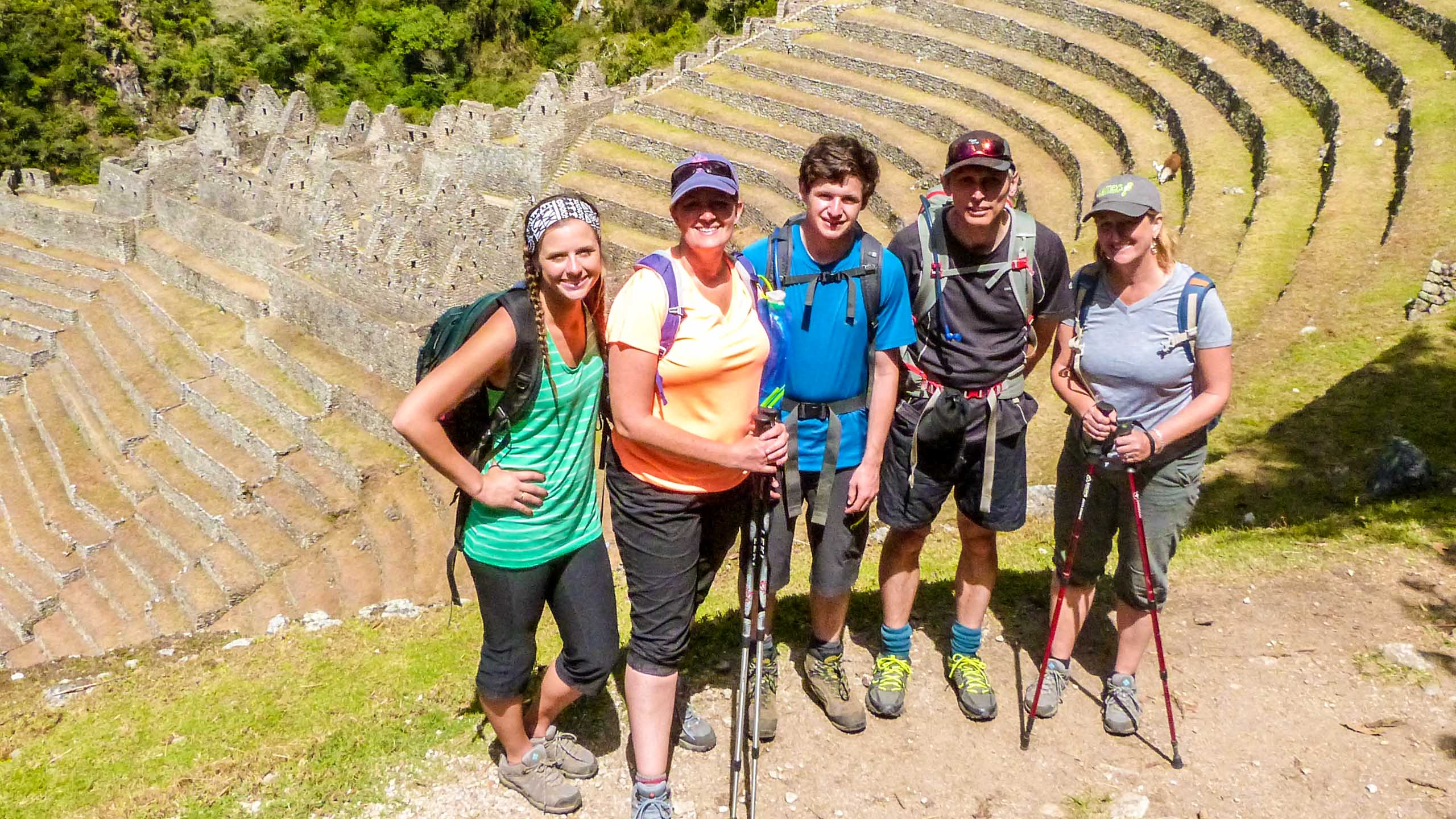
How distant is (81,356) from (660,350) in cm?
2086

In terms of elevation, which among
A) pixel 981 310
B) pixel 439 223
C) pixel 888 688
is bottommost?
pixel 439 223

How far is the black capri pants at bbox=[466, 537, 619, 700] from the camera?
3439 mm

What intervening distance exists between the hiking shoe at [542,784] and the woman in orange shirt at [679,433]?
0.27m

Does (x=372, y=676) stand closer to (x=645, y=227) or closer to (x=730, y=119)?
(x=645, y=227)

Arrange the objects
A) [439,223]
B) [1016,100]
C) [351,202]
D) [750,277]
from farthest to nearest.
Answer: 1. [351,202]
2. [1016,100]
3. [439,223]
4. [750,277]

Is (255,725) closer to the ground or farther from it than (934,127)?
closer to the ground

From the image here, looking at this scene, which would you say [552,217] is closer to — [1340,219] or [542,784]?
[542,784]

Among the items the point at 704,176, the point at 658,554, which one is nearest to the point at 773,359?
the point at 704,176

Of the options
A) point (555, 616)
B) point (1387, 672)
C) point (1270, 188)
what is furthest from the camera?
point (1270, 188)

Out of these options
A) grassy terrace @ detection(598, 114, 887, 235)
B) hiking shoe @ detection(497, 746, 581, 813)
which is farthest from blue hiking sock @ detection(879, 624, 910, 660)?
grassy terrace @ detection(598, 114, 887, 235)

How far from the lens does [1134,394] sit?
3820mm

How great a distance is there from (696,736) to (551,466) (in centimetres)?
144

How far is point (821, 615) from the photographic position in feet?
13.6

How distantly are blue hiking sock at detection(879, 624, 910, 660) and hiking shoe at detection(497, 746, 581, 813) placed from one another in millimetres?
1447
